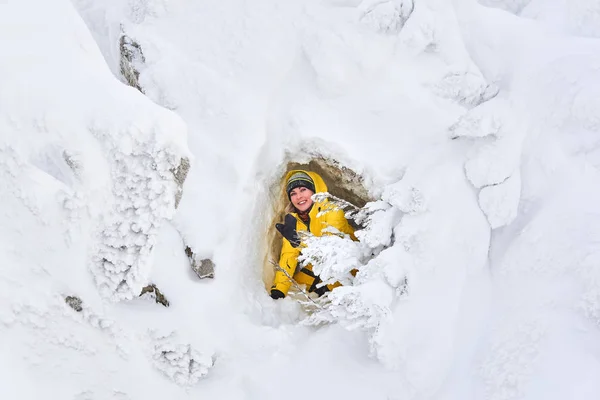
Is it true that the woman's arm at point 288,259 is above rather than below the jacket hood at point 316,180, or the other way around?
below

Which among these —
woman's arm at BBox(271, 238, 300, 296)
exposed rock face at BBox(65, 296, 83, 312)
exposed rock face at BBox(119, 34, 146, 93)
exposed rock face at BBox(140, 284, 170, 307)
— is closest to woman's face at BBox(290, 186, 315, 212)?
woman's arm at BBox(271, 238, 300, 296)

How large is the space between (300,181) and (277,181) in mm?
299

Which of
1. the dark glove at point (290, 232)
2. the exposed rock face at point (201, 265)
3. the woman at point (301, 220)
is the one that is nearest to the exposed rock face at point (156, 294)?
the exposed rock face at point (201, 265)

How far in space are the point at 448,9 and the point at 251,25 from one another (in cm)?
219

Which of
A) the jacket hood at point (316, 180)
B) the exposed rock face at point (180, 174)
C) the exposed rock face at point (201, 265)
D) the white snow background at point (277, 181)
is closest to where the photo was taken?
the white snow background at point (277, 181)

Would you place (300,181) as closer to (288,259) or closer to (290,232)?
(290,232)

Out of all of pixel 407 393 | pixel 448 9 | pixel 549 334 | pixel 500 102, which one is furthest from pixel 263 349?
pixel 448 9

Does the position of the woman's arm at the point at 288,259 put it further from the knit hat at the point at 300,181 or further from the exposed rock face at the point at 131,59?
the exposed rock face at the point at 131,59

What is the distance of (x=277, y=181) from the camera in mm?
5305

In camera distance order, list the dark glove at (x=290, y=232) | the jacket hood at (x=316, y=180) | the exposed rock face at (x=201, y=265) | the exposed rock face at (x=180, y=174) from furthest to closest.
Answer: the jacket hood at (x=316, y=180) < the dark glove at (x=290, y=232) < the exposed rock face at (x=201, y=265) < the exposed rock face at (x=180, y=174)

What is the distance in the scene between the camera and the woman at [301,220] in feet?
16.9

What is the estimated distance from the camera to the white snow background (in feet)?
10.8

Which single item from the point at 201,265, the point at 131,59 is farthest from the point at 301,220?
the point at 131,59

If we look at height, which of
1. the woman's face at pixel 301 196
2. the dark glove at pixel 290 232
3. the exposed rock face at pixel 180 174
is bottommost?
the dark glove at pixel 290 232
